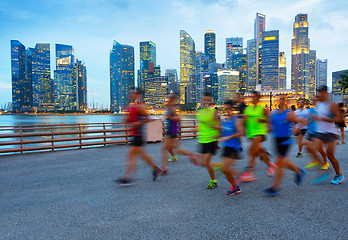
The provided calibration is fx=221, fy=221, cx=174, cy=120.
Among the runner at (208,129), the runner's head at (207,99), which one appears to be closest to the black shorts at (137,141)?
the runner at (208,129)

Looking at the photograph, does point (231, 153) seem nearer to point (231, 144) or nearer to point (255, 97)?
point (231, 144)

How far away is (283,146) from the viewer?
407 cm

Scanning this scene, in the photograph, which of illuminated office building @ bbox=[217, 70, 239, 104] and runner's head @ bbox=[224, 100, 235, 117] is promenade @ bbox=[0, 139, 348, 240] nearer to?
runner's head @ bbox=[224, 100, 235, 117]

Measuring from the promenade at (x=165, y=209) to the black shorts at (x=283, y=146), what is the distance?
32.8 inches

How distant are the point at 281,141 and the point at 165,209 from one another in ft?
7.99

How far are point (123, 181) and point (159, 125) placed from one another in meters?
7.65

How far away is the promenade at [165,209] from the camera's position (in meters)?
2.90

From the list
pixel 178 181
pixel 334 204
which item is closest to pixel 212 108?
pixel 178 181

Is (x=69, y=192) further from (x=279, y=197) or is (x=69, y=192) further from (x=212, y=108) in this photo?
(x=279, y=197)

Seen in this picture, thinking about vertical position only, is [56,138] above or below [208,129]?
below

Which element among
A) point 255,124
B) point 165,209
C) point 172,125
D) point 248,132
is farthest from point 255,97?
point 165,209

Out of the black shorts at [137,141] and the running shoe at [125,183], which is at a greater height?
the black shorts at [137,141]

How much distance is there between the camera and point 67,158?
27.3ft

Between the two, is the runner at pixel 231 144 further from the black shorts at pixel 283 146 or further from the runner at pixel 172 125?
the runner at pixel 172 125
